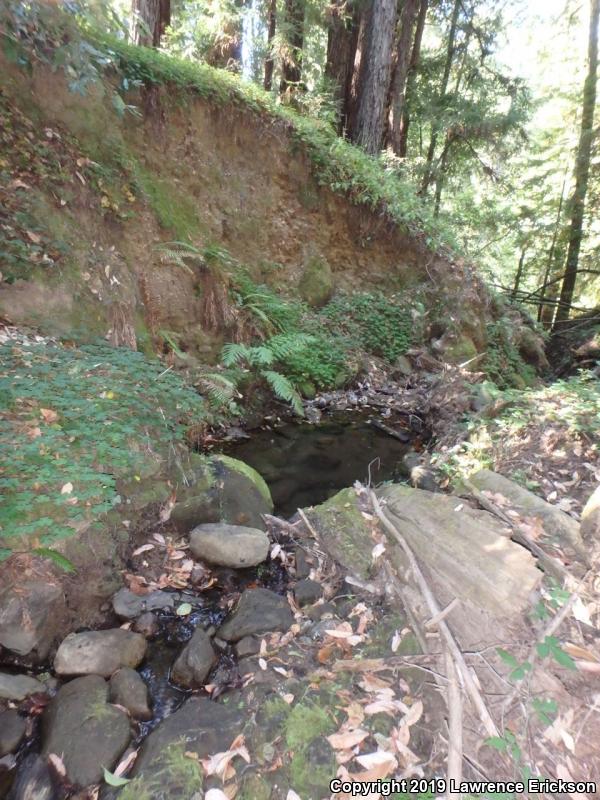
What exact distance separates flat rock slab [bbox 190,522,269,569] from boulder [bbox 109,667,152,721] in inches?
42.4

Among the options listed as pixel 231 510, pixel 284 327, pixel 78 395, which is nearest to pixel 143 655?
pixel 231 510

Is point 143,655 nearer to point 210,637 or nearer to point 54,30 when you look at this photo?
point 210,637

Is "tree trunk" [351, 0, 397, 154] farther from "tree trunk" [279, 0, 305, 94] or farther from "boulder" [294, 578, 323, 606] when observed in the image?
"boulder" [294, 578, 323, 606]

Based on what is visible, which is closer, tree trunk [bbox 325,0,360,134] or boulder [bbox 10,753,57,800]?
boulder [bbox 10,753,57,800]

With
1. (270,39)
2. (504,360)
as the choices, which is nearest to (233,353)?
(504,360)

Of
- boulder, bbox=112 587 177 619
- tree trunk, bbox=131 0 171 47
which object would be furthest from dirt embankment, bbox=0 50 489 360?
boulder, bbox=112 587 177 619

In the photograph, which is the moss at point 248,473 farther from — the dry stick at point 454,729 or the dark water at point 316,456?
the dry stick at point 454,729

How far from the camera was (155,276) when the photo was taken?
6289mm

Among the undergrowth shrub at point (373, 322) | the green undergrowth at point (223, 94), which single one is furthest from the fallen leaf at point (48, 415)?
the undergrowth shrub at point (373, 322)

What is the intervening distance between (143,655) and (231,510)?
4.83ft

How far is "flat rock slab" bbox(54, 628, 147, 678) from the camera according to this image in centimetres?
260

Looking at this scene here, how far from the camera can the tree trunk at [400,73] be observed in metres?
11.1

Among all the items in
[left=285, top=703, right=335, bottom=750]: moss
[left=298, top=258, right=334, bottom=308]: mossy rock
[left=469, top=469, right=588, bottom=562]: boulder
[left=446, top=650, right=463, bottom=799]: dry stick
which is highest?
[left=298, top=258, right=334, bottom=308]: mossy rock

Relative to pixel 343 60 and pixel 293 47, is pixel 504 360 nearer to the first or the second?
pixel 293 47
